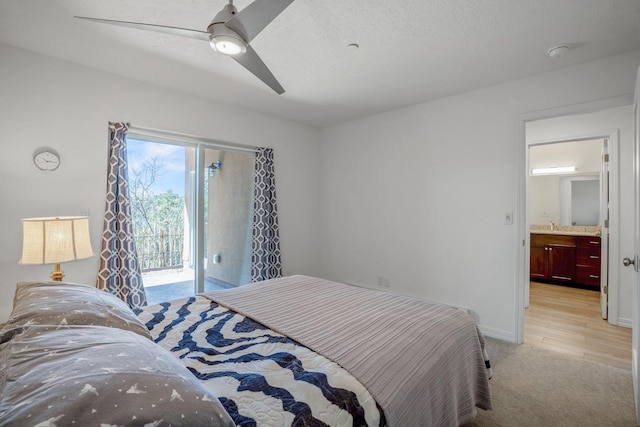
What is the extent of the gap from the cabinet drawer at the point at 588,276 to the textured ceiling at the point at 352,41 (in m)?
3.63

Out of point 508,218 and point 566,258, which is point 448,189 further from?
point 566,258

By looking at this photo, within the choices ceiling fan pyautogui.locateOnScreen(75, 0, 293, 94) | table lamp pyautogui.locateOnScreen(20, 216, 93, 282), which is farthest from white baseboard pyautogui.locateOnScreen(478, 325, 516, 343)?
table lamp pyautogui.locateOnScreen(20, 216, 93, 282)

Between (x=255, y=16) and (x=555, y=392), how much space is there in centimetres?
312

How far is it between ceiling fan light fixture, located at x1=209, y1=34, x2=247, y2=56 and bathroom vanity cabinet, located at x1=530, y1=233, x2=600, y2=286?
5707mm

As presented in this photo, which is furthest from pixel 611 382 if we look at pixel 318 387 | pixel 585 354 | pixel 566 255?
pixel 566 255

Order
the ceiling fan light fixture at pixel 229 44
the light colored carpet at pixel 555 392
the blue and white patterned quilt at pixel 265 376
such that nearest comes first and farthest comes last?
1. the blue and white patterned quilt at pixel 265 376
2. the ceiling fan light fixture at pixel 229 44
3. the light colored carpet at pixel 555 392

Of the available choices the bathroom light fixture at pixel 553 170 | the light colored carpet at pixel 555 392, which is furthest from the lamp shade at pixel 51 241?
the bathroom light fixture at pixel 553 170

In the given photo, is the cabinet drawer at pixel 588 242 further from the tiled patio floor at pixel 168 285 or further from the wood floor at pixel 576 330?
the tiled patio floor at pixel 168 285

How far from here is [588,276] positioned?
468 centimetres

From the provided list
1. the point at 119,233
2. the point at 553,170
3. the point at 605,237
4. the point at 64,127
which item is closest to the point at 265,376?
the point at 119,233

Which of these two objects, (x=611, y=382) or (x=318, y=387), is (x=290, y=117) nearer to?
(x=318, y=387)

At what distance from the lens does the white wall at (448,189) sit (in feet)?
9.68

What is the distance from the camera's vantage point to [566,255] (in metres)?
4.88

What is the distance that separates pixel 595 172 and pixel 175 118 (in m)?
6.68
